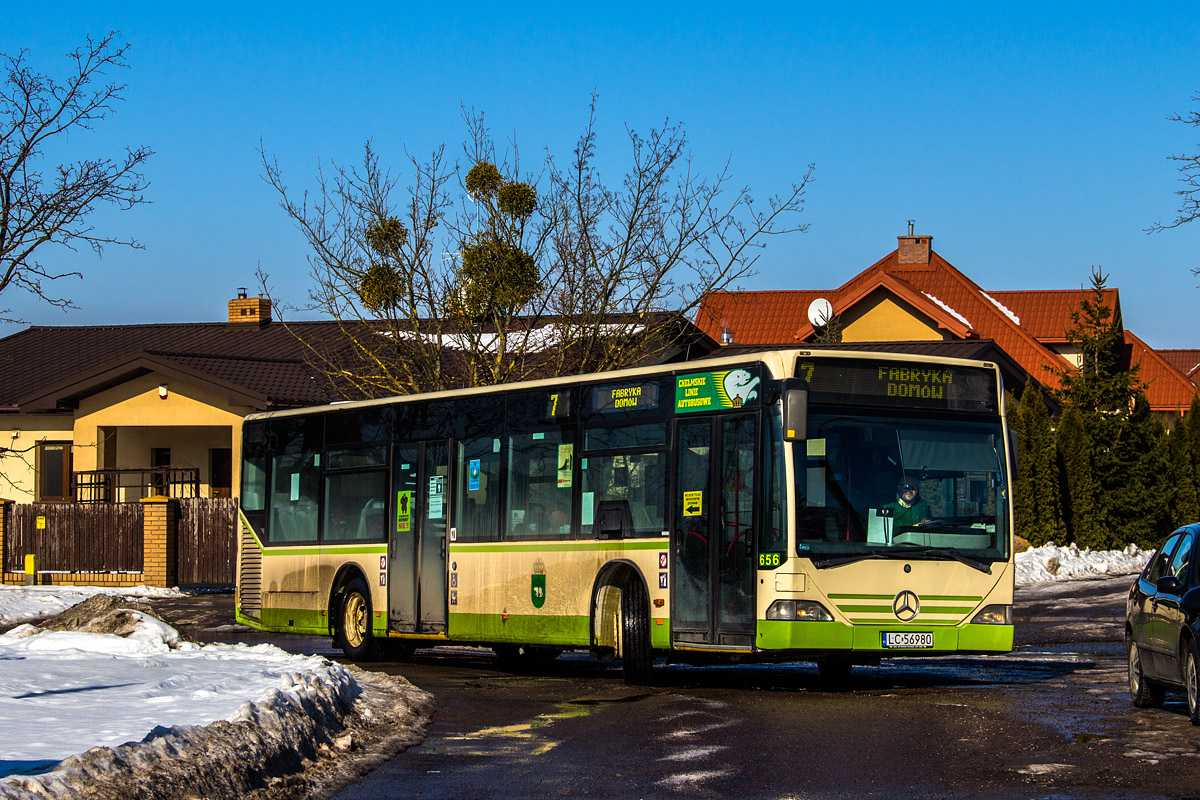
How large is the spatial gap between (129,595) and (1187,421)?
1061 inches

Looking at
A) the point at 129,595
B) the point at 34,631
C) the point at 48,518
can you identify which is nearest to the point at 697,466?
the point at 34,631

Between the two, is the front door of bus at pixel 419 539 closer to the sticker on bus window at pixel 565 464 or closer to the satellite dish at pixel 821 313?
the sticker on bus window at pixel 565 464

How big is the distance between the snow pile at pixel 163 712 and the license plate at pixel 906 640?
400cm

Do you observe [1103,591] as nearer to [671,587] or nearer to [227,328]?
[671,587]

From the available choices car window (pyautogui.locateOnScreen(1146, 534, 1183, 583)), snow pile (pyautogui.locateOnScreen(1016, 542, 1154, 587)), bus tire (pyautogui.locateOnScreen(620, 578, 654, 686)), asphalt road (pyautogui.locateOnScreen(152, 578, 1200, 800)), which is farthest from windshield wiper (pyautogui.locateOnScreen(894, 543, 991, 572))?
snow pile (pyautogui.locateOnScreen(1016, 542, 1154, 587))

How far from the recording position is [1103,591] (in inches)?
1093

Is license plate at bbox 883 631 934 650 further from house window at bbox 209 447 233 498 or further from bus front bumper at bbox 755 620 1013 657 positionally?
house window at bbox 209 447 233 498

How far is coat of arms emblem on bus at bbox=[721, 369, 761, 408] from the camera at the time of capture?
13.0 metres

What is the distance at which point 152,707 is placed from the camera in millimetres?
9688

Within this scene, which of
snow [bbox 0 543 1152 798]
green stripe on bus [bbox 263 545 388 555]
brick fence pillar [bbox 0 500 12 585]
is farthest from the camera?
brick fence pillar [bbox 0 500 12 585]

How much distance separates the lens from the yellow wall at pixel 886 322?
52.4 metres

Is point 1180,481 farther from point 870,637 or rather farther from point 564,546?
point 870,637

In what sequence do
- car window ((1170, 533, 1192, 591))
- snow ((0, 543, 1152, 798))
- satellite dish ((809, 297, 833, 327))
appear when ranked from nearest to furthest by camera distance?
snow ((0, 543, 1152, 798))
car window ((1170, 533, 1192, 591))
satellite dish ((809, 297, 833, 327))

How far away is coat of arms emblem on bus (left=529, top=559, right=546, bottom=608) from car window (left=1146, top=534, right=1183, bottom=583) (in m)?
5.87
